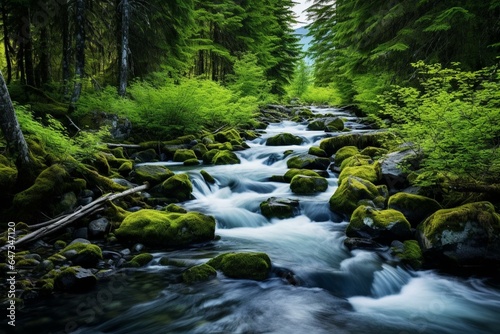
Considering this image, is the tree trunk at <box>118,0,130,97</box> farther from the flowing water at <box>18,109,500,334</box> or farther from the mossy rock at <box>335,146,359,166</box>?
the flowing water at <box>18,109,500,334</box>

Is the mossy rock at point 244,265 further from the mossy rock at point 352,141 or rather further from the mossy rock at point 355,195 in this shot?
the mossy rock at point 352,141

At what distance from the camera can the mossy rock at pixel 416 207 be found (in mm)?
6402

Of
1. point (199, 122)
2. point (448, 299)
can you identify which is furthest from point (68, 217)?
point (199, 122)

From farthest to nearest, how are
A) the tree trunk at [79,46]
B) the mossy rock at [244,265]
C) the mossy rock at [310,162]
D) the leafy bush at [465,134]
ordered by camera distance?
1. the tree trunk at [79,46]
2. the mossy rock at [310,162]
3. the leafy bush at [465,134]
4. the mossy rock at [244,265]

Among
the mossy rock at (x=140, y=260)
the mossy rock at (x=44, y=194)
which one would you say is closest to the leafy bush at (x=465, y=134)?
the mossy rock at (x=140, y=260)

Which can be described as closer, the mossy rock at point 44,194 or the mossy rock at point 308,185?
the mossy rock at point 44,194

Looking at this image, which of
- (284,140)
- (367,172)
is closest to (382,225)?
(367,172)

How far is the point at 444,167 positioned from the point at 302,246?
3.09 metres

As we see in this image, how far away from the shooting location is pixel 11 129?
5.69m

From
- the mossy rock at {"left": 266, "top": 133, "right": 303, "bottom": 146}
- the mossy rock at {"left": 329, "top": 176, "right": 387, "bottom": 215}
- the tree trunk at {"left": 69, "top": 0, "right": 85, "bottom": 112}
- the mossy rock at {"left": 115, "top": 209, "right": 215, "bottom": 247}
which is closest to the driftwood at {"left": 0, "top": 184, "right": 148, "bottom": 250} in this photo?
the mossy rock at {"left": 115, "top": 209, "right": 215, "bottom": 247}

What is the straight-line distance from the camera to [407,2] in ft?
36.8

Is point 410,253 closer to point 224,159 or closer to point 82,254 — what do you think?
point 82,254

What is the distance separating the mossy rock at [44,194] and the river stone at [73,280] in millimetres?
1933

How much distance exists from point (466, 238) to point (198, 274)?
4.31 m
